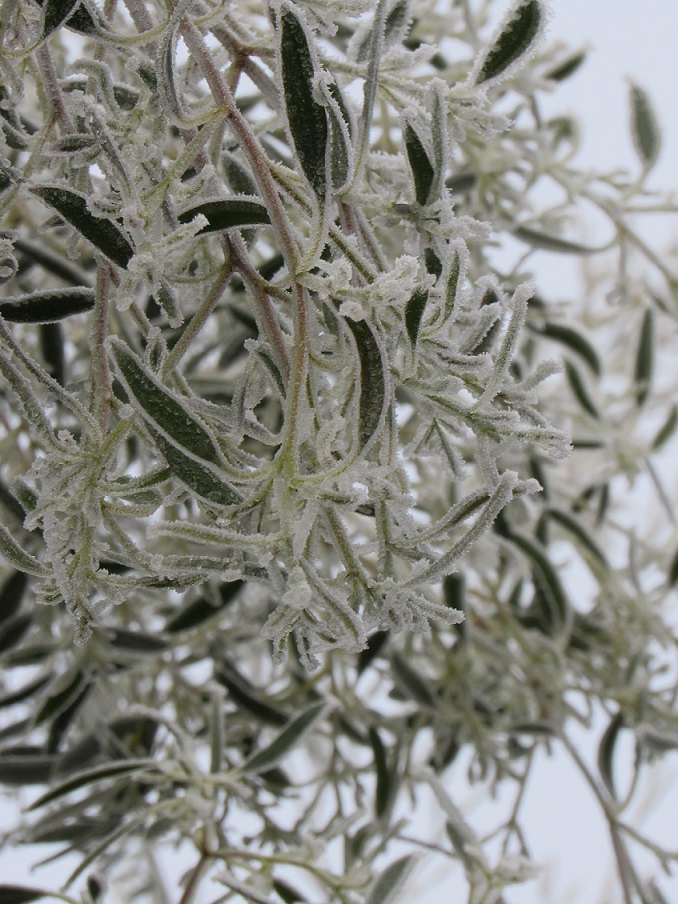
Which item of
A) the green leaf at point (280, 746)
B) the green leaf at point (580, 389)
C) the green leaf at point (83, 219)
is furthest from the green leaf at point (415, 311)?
the green leaf at point (580, 389)

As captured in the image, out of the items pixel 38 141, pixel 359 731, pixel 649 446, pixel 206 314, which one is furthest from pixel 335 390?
pixel 649 446

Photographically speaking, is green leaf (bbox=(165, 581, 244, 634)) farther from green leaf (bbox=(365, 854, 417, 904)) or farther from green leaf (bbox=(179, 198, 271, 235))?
green leaf (bbox=(179, 198, 271, 235))

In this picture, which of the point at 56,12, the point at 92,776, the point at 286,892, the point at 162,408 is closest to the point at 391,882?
the point at 286,892

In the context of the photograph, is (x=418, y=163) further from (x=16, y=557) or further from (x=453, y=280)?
(x=16, y=557)

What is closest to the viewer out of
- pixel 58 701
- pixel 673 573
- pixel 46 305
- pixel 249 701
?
pixel 46 305

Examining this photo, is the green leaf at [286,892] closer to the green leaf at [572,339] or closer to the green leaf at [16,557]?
the green leaf at [16,557]

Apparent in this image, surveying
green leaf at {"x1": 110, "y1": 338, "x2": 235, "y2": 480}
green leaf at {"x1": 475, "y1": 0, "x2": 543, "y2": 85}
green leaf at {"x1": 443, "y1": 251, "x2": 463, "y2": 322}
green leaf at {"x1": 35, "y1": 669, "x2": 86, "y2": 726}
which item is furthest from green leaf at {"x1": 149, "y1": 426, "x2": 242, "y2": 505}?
green leaf at {"x1": 35, "y1": 669, "x2": 86, "y2": 726}
